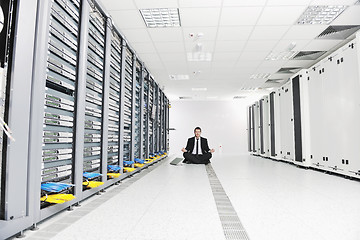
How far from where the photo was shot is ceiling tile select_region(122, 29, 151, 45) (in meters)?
4.87

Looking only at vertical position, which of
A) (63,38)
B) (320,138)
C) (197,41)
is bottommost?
(320,138)

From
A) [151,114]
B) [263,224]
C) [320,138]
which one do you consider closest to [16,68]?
[263,224]

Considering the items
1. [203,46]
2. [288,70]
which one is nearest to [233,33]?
[203,46]

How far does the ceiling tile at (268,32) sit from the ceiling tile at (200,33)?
0.86m

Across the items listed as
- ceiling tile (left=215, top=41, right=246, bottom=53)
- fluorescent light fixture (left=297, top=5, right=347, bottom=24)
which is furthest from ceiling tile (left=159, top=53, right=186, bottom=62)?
fluorescent light fixture (left=297, top=5, right=347, bottom=24)

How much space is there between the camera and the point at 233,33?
4.89 metres

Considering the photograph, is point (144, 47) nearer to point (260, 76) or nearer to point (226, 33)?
point (226, 33)

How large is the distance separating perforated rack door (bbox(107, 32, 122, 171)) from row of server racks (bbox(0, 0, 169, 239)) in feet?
0.05

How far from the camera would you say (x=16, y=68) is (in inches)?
57.6

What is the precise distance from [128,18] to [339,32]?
176 inches

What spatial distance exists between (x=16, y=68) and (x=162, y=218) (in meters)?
1.51

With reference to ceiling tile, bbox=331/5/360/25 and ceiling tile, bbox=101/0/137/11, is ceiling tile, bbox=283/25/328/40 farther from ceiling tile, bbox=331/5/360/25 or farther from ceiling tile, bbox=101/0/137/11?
ceiling tile, bbox=101/0/137/11

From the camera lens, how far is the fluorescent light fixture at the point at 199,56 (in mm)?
6086

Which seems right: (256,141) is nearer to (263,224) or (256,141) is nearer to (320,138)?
(320,138)
